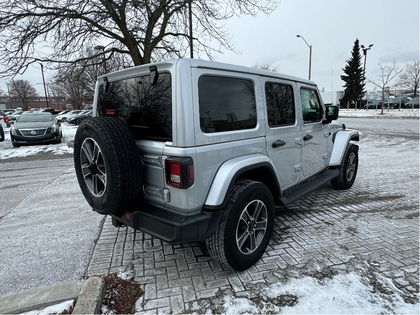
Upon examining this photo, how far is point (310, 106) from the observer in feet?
13.1

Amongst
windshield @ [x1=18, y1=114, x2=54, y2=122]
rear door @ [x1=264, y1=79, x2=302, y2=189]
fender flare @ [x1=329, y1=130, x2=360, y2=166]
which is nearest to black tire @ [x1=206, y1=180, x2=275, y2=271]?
rear door @ [x1=264, y1=79, x2=302, y2=189]

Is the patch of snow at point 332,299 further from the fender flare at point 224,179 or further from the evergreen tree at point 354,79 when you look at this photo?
the evergreen tree at point 354,79

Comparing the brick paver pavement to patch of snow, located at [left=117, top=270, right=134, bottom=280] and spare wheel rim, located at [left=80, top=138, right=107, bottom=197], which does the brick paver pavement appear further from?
spare wheel rim, located at [left=80, top=138, right=107, bottom=197]

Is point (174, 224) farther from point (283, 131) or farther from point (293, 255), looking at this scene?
point (283, 131)

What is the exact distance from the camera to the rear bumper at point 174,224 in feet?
7.32

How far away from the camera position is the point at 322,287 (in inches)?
96.7

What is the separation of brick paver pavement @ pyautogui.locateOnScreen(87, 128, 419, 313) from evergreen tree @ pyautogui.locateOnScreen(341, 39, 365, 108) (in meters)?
45.7

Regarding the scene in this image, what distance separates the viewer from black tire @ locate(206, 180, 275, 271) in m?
2.50

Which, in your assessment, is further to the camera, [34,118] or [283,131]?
[34,118]

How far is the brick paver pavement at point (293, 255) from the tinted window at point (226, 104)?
4.89 feet

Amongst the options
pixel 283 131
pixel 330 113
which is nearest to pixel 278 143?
pixel 283 131

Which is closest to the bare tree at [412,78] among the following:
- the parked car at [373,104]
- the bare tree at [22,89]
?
the parked car at [373,104]

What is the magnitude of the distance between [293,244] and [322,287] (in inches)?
31.1

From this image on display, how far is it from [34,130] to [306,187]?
11731mm
